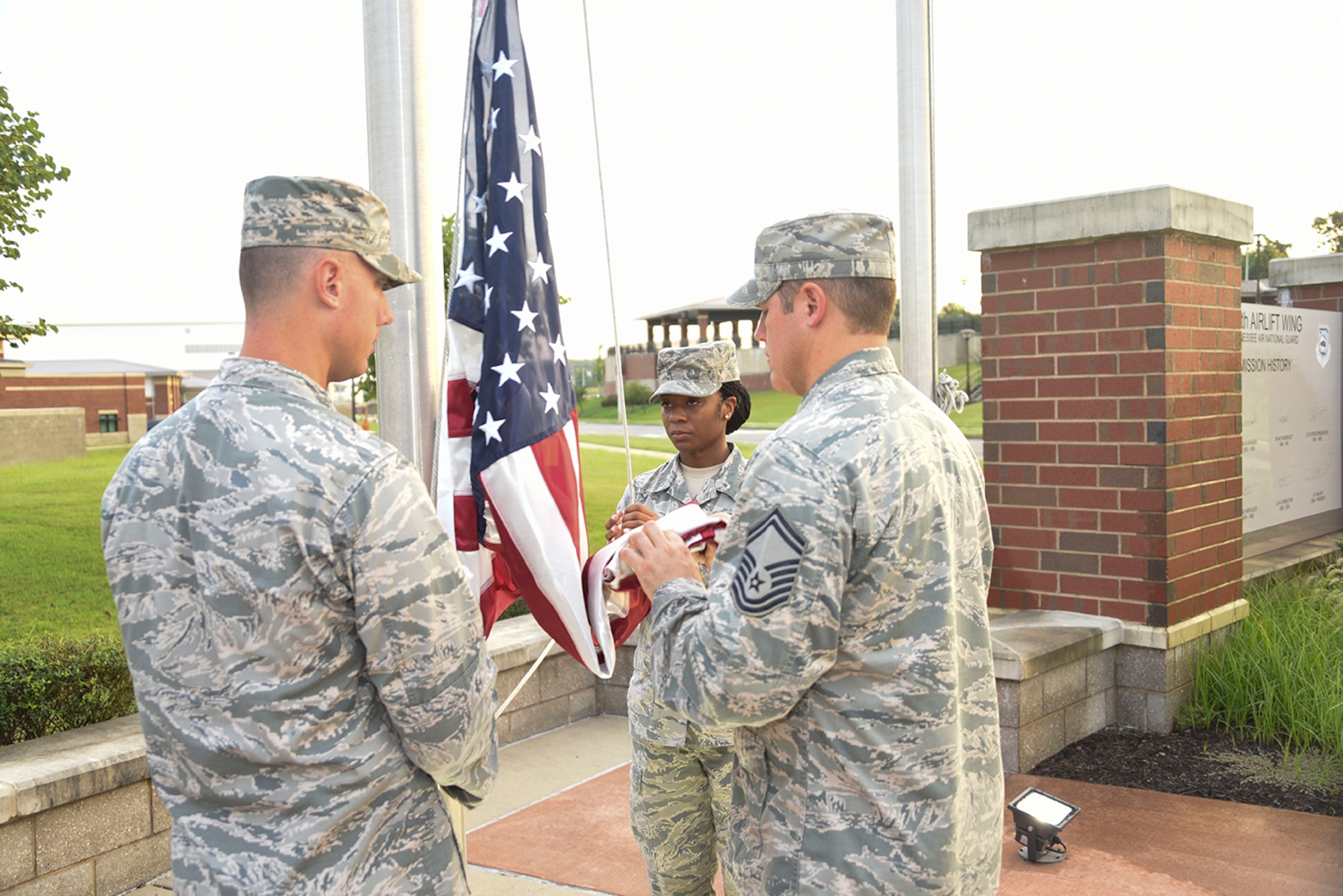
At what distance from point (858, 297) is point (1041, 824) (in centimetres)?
270

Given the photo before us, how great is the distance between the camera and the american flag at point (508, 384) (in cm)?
265

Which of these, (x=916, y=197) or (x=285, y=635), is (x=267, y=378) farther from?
(x=916, y=197)

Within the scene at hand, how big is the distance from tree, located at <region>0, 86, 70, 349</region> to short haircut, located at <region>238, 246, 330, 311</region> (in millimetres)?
4053

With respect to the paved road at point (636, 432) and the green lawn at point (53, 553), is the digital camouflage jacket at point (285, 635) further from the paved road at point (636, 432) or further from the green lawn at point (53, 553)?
the paved road at point (636, 432)

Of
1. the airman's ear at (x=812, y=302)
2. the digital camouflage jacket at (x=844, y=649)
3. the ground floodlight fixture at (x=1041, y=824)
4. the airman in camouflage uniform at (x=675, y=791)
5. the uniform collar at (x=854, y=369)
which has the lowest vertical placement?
the ground floodlight fixture at (x=1041, y=824)

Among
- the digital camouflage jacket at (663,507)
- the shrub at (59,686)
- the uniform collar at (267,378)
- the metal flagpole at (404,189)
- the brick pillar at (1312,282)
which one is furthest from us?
the brick pillar at (1312,282)

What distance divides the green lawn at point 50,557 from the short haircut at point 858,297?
431cm

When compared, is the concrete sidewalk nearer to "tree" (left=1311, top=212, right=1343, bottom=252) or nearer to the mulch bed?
the mulch bed

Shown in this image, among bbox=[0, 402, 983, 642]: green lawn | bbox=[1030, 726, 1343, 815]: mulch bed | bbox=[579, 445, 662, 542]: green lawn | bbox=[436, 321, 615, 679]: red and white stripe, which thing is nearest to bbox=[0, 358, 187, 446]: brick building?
bbox=[0, 402, 983, 642]: green lawn

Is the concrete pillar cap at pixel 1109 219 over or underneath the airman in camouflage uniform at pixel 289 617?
over

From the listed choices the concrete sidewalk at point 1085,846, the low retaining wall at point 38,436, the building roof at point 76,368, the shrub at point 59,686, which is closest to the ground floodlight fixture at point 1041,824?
the concrete sidewalk at point 1085,846

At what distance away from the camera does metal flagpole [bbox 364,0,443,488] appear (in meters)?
2.56

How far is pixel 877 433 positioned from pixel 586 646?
113 centimetres

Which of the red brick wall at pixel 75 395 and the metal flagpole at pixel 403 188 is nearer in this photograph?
the metal flagpole at pixel 403 188
